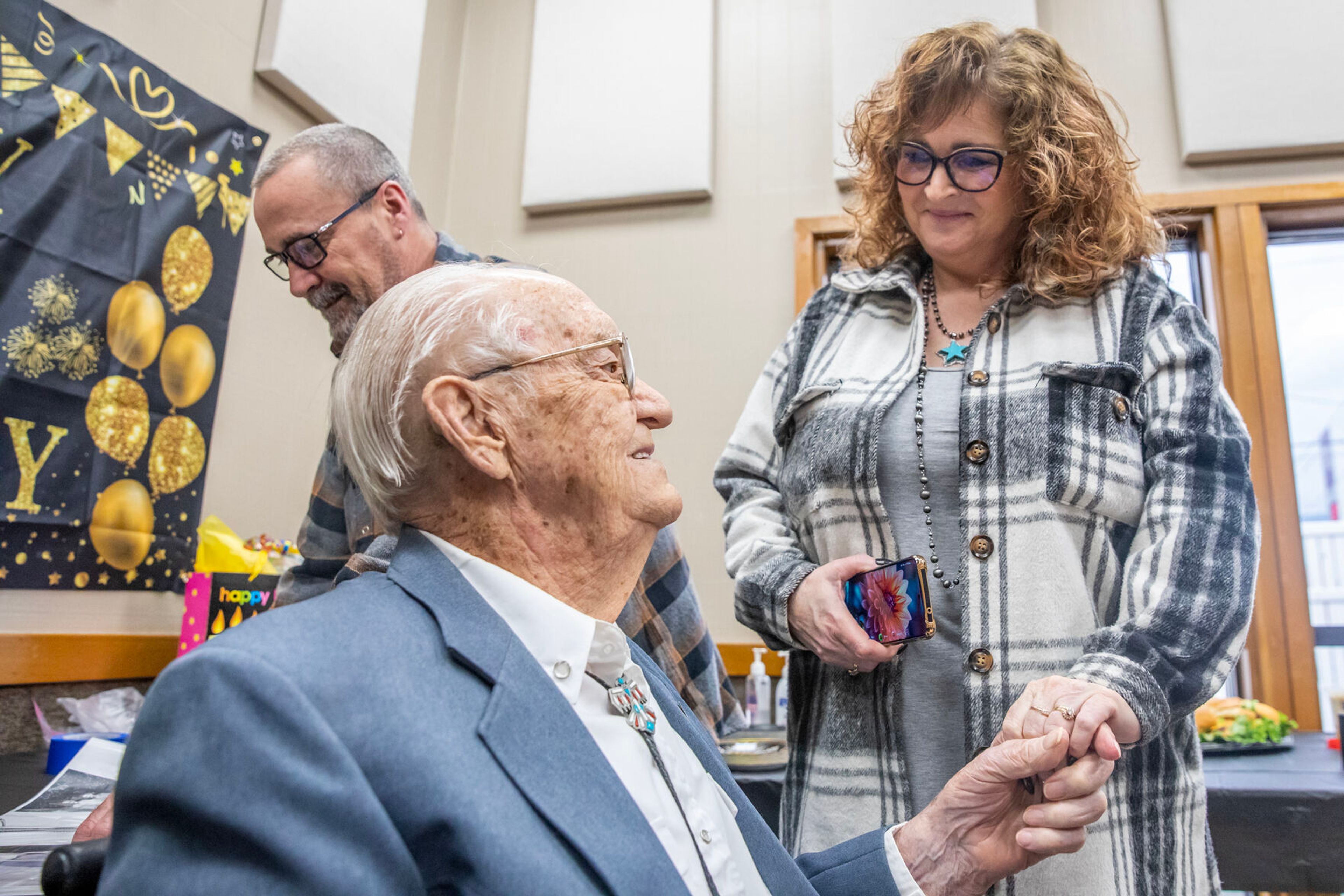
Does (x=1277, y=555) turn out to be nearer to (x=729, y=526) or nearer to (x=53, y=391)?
(x=729, y=526)

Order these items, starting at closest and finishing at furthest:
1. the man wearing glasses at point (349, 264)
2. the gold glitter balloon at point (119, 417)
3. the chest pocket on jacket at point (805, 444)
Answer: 1. the chest pocket on jacket at point (805, 444)
2. the man wearing glasses at point (349, 264)
3. the gold glitter balloon at point (119, 417)

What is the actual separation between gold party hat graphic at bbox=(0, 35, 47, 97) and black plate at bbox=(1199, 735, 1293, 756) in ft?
10.0

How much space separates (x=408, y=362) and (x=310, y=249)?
3.52 feet

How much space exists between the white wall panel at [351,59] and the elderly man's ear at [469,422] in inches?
93.4

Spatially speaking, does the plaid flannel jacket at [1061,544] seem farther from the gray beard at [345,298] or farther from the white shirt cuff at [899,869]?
the gray beard at [345,298]

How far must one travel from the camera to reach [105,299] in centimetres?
222

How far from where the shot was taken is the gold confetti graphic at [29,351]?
1.99 meters

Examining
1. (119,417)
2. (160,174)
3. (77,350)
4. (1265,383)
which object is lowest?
(119,417)

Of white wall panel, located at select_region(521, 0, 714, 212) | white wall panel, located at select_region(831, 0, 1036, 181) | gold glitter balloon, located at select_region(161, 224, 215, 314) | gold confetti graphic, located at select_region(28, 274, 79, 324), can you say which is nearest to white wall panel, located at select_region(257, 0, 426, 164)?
white wall panel, located at select_region(521, 0, 714, 212)

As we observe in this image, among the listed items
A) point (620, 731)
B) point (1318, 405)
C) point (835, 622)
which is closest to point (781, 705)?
point (835, 622)

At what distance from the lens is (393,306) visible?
97cm

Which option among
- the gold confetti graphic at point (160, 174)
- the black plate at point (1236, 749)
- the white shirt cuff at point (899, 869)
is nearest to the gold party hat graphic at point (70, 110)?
the gold confetti graphic at point (160, 174)

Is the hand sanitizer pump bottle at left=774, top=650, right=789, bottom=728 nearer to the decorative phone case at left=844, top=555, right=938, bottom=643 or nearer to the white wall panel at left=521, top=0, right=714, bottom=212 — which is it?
the decorative phone case at left=844, top=555, right=938, bottom=643

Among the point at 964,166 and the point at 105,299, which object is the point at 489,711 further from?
the point at 105,299
